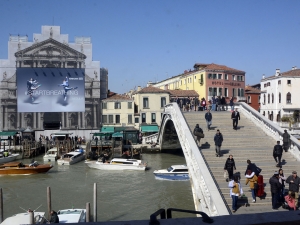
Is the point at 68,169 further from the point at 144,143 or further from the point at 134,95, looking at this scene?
the point at 134,95

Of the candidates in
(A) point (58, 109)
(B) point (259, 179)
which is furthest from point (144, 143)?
(B) point (259, 179)

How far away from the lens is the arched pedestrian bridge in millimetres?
7504

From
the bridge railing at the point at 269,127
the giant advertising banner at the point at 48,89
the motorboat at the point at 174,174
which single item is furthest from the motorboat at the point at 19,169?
the giant advertising banner at the point at 48,89

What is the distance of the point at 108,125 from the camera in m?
33.6

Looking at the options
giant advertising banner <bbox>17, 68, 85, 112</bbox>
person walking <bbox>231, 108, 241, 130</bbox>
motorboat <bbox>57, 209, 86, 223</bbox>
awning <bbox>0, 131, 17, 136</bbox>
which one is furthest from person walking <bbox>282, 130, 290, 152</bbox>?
awning <bbox>0, 131, 17, 136</bbox>

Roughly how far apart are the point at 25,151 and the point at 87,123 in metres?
7.27

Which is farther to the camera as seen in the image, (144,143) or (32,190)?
(144,143)

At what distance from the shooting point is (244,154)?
420 inches

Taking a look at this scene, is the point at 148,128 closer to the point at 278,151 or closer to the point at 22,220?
the point at 278,151

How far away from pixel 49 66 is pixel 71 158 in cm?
1134

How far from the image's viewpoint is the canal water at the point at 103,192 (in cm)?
1222

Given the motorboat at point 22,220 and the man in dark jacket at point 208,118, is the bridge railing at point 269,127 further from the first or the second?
the motorboat at point 22,220

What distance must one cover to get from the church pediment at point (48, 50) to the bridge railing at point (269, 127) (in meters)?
19.2

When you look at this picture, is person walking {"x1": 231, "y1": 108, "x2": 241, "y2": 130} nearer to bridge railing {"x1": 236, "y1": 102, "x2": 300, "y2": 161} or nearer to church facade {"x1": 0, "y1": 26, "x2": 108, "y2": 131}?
bridge railing {"x1": 236, "y1": 102, "x2": 300, "y2": 161}
